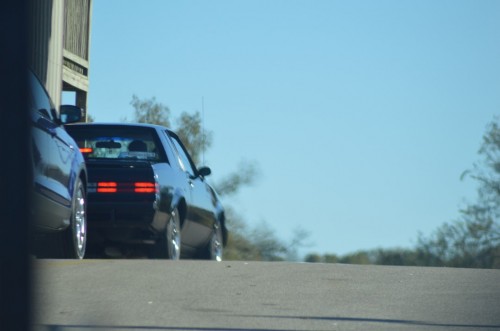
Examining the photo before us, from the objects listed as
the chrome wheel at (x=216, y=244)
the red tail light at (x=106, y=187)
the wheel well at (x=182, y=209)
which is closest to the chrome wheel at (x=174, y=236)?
→ the wheel well at (x=182, y=209)

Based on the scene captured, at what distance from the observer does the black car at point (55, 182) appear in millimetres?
9188

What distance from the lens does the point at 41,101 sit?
9.95 m

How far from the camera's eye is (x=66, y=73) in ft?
71.3

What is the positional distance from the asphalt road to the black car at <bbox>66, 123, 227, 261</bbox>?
1.62 m

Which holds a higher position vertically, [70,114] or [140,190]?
[70,114]

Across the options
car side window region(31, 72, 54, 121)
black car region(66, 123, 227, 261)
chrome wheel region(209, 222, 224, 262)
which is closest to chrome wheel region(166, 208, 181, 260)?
black car region(66, 123, 227, 261)

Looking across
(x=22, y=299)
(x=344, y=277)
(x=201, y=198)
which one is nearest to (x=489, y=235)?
(x=201, y=198)

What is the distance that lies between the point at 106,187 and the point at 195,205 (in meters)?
2.07

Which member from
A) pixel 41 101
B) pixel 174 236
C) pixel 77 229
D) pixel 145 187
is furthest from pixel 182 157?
pixel 41 101

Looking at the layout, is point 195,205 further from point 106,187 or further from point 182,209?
point 106,187

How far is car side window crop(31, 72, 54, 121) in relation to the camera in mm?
9664

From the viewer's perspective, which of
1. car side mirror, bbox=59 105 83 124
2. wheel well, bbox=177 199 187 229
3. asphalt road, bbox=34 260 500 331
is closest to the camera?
asphalt road, bbox=34 260 500 331

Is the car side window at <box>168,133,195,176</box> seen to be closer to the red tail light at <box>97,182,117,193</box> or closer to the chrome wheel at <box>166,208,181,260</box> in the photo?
the chrome wheel at <box>166,208,181,260</box>

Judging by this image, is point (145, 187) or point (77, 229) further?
point (145, 187)
